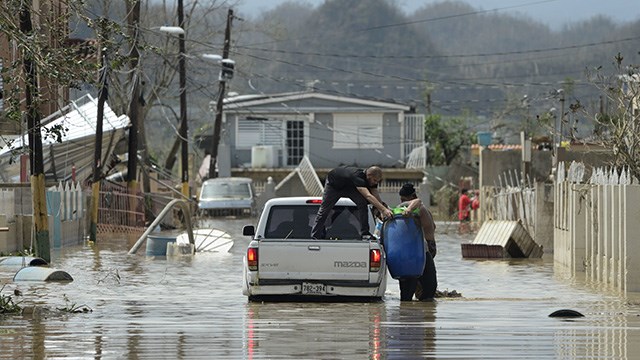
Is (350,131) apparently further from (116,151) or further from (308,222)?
(308,222)

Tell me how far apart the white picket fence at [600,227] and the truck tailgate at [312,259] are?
4714 mm

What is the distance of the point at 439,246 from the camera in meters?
41.0

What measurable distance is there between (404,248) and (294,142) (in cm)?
6756

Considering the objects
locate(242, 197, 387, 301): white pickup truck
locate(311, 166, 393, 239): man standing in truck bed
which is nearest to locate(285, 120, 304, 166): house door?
locate(311, 166, 393, 239): man standing in truck bed

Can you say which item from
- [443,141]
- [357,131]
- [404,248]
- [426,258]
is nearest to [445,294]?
[426,258]

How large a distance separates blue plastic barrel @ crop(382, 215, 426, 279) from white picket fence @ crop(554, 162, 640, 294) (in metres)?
3.66

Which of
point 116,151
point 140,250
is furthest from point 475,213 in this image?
point 140,250

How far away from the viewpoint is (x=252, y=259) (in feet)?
66.3

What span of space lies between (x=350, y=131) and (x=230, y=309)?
6783cm

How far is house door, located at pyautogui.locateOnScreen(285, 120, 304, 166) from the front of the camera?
3462 inches

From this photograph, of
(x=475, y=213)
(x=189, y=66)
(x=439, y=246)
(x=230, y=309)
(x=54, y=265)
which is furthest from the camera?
(x=189, y=66)

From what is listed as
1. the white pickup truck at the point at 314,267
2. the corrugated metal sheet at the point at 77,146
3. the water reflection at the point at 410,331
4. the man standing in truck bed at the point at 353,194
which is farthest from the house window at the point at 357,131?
the white pickup truck at the point at 314,267

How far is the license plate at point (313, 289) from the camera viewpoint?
66.4 ft

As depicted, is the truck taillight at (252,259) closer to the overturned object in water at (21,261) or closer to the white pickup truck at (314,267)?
the white pickup truck at (314,267)
